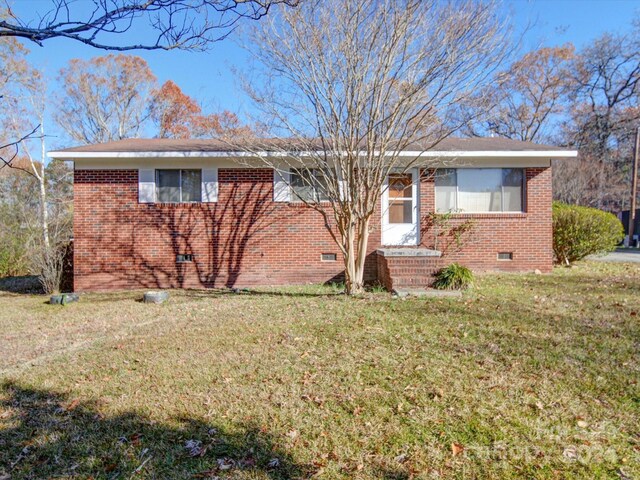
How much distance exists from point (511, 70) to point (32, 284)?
1288cm

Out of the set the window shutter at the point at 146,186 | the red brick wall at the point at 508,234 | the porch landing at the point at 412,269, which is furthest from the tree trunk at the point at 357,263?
A: the window shutter at the point at 146,186

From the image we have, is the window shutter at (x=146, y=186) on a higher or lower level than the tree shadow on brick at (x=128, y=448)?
higher

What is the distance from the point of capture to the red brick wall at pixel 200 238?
10.0 meters

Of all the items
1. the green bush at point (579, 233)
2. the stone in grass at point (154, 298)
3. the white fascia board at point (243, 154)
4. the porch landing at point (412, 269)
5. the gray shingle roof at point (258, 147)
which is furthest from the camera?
the green bush at point (579, 233)

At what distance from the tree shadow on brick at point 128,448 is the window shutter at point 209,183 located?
23.1 feet

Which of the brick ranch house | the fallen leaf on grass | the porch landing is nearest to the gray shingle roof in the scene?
the brick ranch house

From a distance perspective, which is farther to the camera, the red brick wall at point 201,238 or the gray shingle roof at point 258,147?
the red brick wall at point 201,238

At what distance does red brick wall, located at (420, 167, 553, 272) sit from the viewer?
10.4 metres

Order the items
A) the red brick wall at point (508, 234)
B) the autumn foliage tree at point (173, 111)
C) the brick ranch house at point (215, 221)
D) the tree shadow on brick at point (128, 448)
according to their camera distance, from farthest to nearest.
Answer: the autumn foliage tree at point (173, 111), the red brick wall at point (508, 234), the brick ranch house at point (215, 221), the tree shadow on brick at point (128, 448)

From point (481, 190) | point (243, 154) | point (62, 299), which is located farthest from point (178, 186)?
point (481, 190)

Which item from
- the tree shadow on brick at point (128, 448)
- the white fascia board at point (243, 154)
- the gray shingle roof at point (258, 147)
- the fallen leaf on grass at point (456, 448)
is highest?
the gray shingle roof at point (258, 147)

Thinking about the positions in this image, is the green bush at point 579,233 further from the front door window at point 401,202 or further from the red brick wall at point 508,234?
the front door window at point 401,202

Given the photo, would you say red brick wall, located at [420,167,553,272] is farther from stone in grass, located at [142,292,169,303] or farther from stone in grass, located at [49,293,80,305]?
stone in grass, located at [49,293,80,305]

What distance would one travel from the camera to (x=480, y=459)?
260cm
